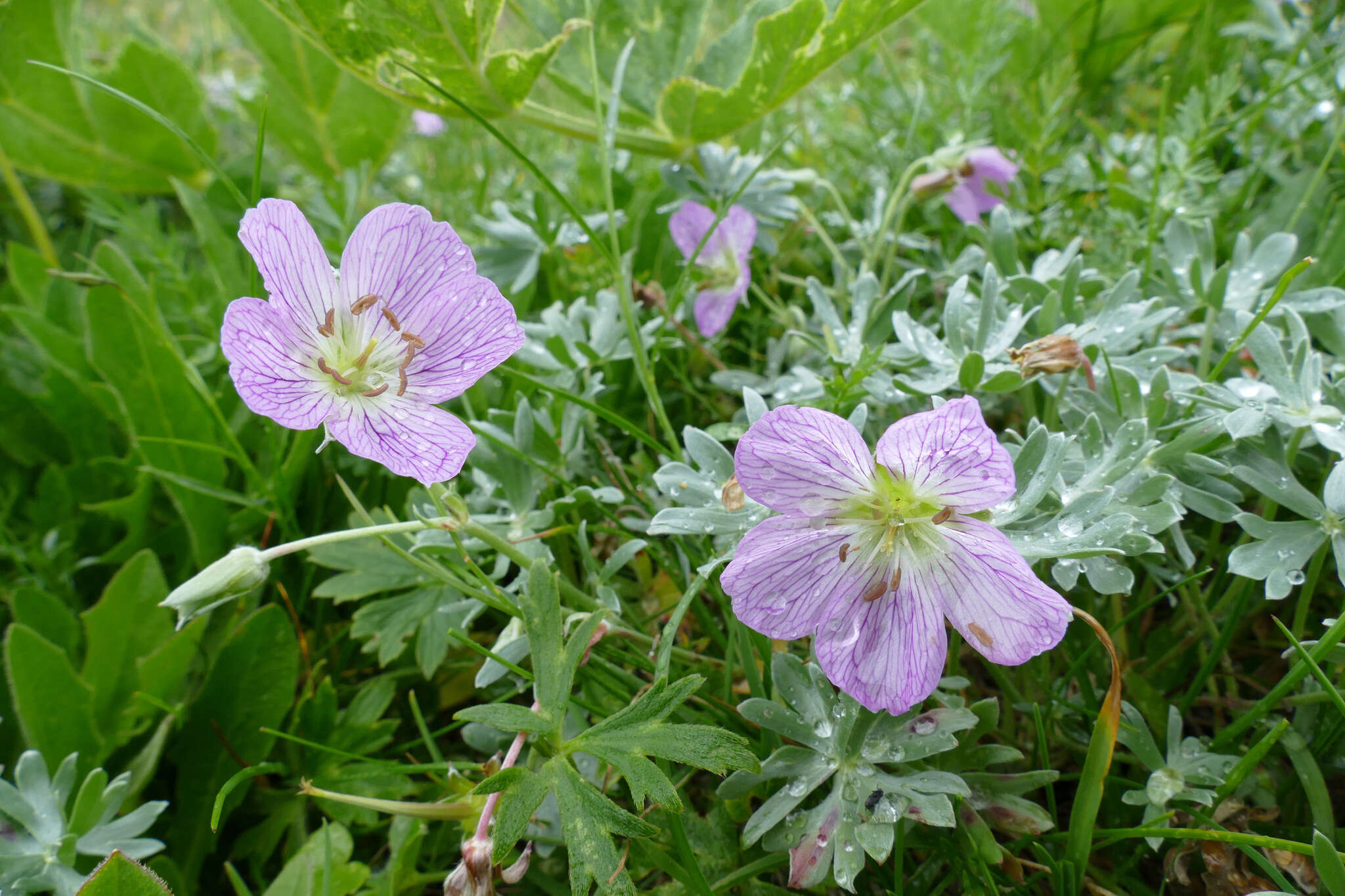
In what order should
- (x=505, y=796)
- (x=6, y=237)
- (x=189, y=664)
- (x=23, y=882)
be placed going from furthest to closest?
(x=6, y=237), (x=189, y=664), (x=23, y=882), (x=505, y=796)

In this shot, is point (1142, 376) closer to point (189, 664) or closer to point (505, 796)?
point (505, 796)

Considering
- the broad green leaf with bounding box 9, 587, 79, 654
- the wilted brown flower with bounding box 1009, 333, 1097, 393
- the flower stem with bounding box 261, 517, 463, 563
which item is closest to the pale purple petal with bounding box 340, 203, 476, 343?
the flower stem with bounding box 261, 517, 463, 563

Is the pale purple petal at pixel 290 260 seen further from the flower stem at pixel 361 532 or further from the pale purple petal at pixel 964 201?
the pale purple petal at pixel 964 201

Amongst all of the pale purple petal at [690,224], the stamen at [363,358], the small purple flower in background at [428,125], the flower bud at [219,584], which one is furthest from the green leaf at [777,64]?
the small purple flower in background at [428,125]

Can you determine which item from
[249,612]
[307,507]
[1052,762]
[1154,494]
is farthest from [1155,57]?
[249,612]

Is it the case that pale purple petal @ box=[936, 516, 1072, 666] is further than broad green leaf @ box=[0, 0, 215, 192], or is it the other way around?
broad green leaf @ box=[0, 0, 215, 192]

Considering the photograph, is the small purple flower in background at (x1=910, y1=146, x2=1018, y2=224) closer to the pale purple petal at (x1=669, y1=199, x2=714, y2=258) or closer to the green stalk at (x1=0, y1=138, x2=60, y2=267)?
the pale purple petal at (x1=669, y1=199, x2=714, y2=258)
